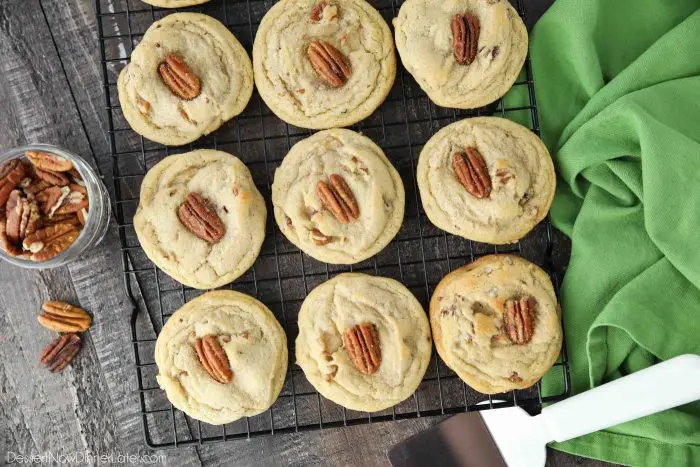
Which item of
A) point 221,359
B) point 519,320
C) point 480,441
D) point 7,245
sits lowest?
point 480,441

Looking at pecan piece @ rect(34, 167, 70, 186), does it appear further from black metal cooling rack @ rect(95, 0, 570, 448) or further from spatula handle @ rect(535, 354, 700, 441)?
spatula handle @ rect(535, 354, 700, 441)

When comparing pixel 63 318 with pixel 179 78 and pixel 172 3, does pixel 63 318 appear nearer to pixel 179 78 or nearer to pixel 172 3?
pixel 179 78

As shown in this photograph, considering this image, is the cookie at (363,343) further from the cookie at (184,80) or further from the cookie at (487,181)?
the cookie at (184,80)

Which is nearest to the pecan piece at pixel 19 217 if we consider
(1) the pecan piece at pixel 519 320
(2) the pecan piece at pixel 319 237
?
(2) the pecan piece at pixel 319 237

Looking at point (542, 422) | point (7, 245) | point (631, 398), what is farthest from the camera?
point (7, 245)

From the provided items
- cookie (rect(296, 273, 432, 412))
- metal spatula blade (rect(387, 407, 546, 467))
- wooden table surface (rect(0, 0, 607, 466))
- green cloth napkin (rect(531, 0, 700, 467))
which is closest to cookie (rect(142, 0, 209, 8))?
wooden table surface (rect(0, 0, 607, 466))

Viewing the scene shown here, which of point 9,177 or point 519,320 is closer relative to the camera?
point 519,320

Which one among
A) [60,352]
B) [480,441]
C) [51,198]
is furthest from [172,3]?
[480,441]
